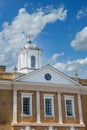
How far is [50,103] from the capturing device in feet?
121

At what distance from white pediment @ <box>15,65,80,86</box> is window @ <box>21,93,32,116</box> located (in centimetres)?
181

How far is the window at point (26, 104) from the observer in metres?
35.4

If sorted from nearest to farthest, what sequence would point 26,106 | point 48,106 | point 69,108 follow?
point 26,106 < point 48,106 < point 69,108

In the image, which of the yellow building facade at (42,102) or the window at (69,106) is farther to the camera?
the window at (69,106)

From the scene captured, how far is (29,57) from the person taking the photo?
4281 cm

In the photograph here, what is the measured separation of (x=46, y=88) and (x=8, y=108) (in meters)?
5.19

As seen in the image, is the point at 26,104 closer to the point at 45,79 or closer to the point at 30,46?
the point at 45,79

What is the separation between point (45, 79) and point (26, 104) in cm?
375

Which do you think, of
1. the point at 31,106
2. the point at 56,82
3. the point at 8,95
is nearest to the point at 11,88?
the point at 8,95

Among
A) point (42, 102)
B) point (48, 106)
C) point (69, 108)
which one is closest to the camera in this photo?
point (42, 102)

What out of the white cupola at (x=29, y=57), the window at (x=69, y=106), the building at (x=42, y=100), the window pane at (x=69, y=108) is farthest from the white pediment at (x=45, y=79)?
the white cupola at (x=29, y=57)

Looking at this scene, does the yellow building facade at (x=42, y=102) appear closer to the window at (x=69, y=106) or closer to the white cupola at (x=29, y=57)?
the window at (x=69, y=106)

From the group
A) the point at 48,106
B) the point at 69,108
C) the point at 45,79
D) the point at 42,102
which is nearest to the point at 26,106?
the point at 42,102

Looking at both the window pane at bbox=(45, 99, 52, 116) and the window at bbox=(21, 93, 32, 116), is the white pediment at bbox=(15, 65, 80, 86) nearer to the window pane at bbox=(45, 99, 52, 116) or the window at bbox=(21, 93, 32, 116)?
the window at bbox=(21, 93, 32, 116)
